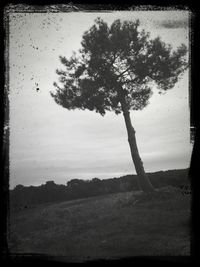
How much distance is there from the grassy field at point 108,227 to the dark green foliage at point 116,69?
A: 195 inches

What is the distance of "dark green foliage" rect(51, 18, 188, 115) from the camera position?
43.5 ft

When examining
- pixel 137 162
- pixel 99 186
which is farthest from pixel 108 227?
pixel 99 186

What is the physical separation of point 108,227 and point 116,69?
793cm

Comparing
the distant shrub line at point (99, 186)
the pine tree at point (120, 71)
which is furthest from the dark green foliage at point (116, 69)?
the distant shrub line at point (99, 186)

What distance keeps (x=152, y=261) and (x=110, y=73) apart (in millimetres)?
11990

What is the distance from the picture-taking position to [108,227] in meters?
10.2

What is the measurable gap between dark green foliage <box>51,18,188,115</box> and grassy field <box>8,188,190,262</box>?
16.2ft

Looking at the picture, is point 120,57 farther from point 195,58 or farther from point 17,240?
point 195,58

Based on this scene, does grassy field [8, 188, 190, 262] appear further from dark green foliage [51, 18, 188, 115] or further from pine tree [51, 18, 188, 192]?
dark green foliage [51, 18, 188, 115]

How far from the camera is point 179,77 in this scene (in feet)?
44.5

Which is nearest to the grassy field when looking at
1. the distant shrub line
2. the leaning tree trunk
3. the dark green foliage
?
the leaning tree trunk

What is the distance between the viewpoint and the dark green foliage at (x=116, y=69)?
13.3 m

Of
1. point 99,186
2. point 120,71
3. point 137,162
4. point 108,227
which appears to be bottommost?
point 108,227

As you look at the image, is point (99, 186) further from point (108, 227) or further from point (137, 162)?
point (108, 227)
